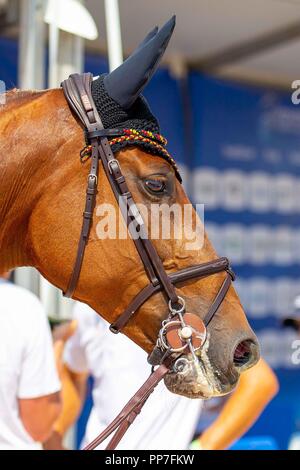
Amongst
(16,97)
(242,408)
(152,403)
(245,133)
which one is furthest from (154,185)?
(245,133)

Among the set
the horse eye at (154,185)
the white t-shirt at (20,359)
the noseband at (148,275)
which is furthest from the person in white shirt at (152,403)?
the horse eye at (154,185)

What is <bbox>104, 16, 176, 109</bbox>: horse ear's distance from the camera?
6.10ft

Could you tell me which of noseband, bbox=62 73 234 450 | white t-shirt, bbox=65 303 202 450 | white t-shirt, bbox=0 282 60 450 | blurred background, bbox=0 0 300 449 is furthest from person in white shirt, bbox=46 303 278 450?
blurred background, bbox=0 0 300 449

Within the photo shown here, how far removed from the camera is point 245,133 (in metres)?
6.17

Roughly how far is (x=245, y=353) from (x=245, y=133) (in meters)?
4.46

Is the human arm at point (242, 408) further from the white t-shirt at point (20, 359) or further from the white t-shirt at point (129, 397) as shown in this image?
the white t-shirt at point (20, 359)

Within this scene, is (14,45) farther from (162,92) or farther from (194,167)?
(194,167)

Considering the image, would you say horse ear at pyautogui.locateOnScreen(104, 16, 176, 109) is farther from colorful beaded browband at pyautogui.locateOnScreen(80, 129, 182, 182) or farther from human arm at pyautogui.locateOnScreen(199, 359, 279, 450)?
human arm at pyautogui.locateOnScreen(199, 359, 279, 450)

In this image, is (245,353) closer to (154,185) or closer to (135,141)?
(154,185)

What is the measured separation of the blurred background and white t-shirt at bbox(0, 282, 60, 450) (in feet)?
7.37

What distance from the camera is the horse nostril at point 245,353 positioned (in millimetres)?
1888

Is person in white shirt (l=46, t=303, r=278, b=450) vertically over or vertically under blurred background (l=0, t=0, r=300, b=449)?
under

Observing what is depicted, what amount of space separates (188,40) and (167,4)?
28.0 inches
